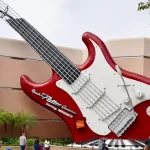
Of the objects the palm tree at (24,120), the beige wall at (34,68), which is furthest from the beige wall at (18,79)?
the palm tree at (24,120)

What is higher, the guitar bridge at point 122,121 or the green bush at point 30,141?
the guitar bridge at point 122,121

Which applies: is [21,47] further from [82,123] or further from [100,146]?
[100,146]

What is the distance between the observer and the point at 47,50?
25.5 meters

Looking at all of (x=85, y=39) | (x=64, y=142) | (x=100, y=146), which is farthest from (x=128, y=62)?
(x=100, y=146)

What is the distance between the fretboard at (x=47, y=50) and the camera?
2479cm

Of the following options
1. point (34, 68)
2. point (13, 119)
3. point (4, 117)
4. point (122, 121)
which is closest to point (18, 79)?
point (34, 68)

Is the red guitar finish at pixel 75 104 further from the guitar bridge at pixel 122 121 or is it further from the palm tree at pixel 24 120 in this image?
the palm tree at pixel 24 120

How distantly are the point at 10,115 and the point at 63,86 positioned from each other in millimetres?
3128

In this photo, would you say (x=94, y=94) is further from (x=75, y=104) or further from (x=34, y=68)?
(x=34, y=68)

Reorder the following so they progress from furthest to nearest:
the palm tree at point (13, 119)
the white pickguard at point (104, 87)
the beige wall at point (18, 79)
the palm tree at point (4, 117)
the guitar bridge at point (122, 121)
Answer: the beige wall at point (18, 79), the palm tree at point (13, 119), the palm tree at point (4, 117), the white pickguard at point (104, 87), the guitar bridge at point (122, 121)

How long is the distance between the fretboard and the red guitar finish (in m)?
0.40

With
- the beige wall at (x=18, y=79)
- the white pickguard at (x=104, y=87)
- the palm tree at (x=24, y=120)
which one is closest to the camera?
the white pickguard at (x=104, y=87)

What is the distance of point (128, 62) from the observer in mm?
27281

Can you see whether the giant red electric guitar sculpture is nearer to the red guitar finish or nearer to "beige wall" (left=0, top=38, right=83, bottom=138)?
the red guitar finish
